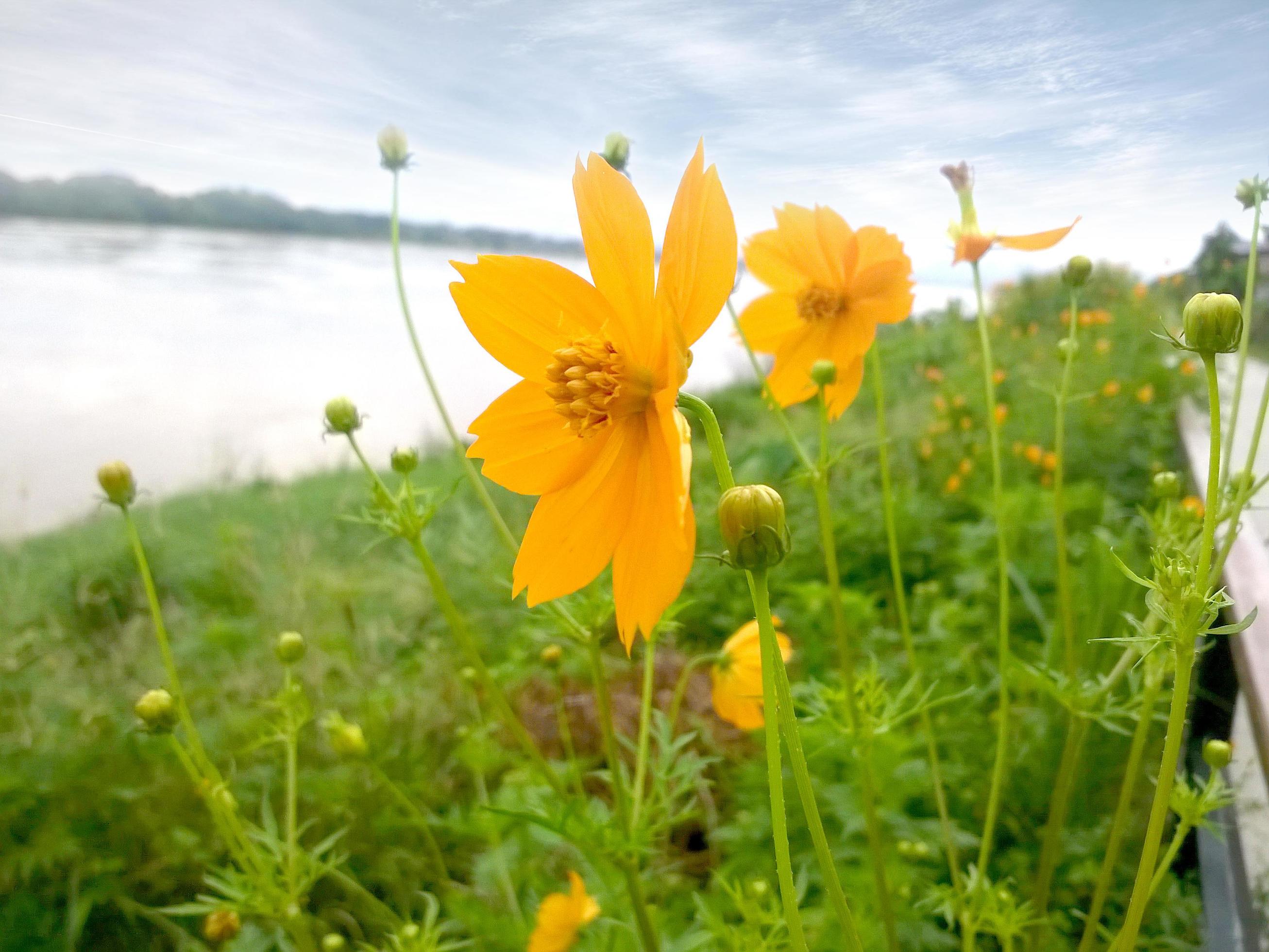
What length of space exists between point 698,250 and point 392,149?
1.49ft

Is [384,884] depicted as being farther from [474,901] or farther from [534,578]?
[534,578]

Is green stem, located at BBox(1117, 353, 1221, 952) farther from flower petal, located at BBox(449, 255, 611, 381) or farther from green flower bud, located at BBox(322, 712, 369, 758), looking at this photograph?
green flower bud, located at BBox(322, 712, 369, 758)

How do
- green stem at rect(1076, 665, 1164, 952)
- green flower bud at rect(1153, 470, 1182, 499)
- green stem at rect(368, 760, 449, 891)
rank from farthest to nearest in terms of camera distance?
green stem at rect(368, 760, 449, 891), green flower bud at rect(1153, 470, 1182, 499), green stem at rect(1076, 665, 1164, 952)

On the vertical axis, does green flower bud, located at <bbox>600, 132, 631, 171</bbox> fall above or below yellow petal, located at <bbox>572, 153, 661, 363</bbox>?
above

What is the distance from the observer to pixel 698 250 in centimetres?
30

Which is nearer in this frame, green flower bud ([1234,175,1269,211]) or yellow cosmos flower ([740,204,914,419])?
green flower bud ([1234,175,1269,211])

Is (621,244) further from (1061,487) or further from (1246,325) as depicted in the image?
(1061,487)

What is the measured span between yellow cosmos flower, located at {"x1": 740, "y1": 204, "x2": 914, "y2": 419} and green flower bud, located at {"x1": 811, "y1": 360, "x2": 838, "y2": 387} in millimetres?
15

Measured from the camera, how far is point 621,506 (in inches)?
14.2

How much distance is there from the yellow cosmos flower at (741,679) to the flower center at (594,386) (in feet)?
1.32

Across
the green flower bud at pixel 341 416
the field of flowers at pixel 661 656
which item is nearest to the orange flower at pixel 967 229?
the field of flowers at pixel 661 656

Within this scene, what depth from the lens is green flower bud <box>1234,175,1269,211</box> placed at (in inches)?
17.0

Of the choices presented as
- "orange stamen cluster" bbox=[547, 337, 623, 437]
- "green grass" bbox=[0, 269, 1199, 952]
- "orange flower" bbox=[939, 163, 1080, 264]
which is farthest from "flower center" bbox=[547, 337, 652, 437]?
"orange flower" bbox=[939, 163, 1080, 264]

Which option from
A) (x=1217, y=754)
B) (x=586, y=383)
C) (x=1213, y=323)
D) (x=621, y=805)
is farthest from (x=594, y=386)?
(x=1217, y=754)
